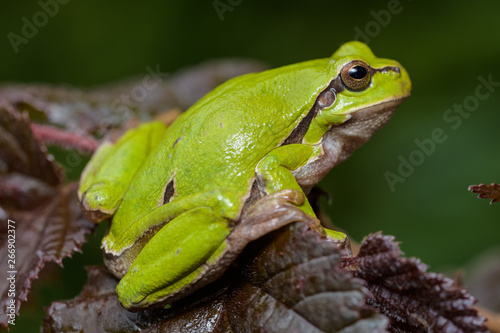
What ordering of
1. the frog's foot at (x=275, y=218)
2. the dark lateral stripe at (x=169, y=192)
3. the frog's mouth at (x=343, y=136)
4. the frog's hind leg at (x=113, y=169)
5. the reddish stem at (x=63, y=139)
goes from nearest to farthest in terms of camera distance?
the frog's foot at (x=275, y=218) < the dark lateral stripe at (x=169, y=192) < the frog's hind leg at (x=113, y=169) < the frog's mouth at (x=343, y=136) < the reddish stem at (x=63, y=139)

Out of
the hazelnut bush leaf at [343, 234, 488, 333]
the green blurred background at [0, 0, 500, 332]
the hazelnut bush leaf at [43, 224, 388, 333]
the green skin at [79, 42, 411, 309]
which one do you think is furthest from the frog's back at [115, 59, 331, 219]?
the green blurred background at [0, 0, 500, 332]

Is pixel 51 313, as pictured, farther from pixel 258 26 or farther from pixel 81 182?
pixel 258 26

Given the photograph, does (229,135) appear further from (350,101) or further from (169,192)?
(350,101)

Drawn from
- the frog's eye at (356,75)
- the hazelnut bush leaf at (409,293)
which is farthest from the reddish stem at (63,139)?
the hazelnut bush leaf at (409,293)

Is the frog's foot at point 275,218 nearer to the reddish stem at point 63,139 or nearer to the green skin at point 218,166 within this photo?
the green skin at point 218,166

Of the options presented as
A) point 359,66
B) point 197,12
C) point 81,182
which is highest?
point 197,12

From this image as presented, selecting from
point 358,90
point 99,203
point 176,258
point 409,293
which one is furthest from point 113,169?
point 409,293

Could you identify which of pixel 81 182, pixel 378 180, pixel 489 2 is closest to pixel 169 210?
pixel 81 182
